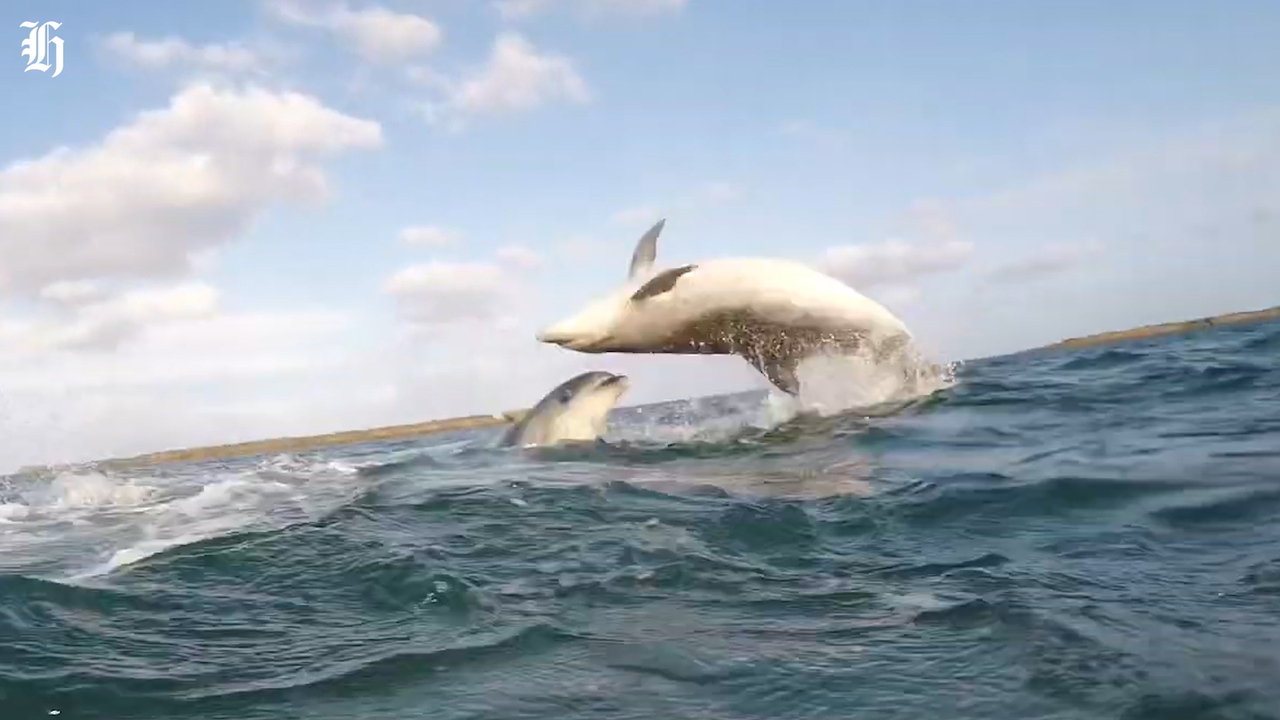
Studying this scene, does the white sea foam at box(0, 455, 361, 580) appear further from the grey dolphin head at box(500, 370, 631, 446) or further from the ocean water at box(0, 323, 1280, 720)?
the grey dolphin head at box(500, 370, 631, 446)

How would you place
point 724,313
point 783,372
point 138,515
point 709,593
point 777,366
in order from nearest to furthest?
point 709,593
point 138,515
point 724,313
point 777,366
point 783,372

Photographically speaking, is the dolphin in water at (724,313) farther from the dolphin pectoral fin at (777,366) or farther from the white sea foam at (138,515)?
the white sea foam at (138,515)

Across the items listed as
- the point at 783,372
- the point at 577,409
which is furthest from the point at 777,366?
the point at 577,409

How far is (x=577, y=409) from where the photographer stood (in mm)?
13688

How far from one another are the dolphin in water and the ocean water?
2.32 metres

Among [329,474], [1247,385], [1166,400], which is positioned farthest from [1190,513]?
[329,474]

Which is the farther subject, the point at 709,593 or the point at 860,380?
the point at 860,380

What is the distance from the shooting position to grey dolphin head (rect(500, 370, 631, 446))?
13617 mm

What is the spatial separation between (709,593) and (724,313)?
23.5ft

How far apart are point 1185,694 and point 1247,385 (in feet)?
Answer: 37.8

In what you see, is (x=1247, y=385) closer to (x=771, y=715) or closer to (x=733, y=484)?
(x=733, y=484)

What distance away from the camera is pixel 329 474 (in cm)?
1441

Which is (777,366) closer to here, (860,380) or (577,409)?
(860,380)

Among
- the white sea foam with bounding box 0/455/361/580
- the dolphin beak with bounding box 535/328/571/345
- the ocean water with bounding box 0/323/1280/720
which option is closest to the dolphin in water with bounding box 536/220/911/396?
the dolphin beak with bounding box 535/328/571/345
